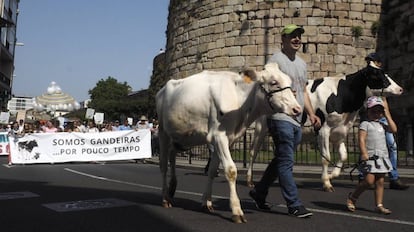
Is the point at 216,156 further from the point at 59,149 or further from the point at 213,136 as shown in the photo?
the point at 59,149

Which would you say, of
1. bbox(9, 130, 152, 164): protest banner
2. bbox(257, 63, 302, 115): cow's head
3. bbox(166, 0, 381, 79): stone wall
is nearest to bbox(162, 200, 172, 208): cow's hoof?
bbox(257, 63, 302, 115): cow's head

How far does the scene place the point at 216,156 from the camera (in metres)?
5.08

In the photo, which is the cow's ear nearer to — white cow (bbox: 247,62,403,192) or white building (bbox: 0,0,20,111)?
white cow (bbox: 247,62,403,192)

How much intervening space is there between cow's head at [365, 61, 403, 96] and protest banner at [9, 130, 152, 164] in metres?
11.1

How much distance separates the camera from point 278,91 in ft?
15.2

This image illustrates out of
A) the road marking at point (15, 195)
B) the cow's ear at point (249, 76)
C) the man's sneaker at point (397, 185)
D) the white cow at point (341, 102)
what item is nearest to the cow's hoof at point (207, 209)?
the cow's ear at point (249, 76)

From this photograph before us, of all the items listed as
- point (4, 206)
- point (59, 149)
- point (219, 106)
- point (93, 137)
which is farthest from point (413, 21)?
point (4, 206)

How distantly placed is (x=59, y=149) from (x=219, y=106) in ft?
43.3

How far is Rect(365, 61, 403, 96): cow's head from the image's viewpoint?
7609mm

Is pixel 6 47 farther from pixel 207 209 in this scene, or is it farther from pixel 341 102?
pixel 207 209

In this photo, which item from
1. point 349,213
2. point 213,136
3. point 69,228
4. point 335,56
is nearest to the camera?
point 69,228

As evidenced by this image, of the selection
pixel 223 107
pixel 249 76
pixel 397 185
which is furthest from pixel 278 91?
pixel 397 185

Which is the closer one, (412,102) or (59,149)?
(59,149)

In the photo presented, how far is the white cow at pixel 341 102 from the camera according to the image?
25.4 ft
